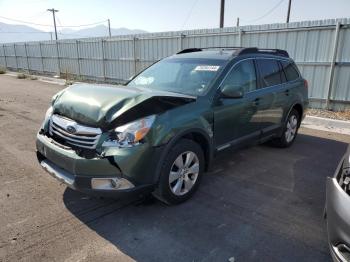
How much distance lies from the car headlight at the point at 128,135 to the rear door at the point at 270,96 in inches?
95.5

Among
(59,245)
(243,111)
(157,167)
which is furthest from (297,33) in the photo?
(59,245)

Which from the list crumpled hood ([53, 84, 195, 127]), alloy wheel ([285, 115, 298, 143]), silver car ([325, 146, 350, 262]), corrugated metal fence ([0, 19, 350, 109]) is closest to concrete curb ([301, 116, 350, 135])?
corrugated metal fence ([0, 19, 350, 109])

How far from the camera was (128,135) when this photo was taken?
301 centimetres

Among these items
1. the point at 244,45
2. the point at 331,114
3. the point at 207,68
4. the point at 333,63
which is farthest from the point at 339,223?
the point at 244,45

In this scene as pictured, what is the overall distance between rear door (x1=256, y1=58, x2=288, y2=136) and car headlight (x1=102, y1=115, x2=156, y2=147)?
243 cm

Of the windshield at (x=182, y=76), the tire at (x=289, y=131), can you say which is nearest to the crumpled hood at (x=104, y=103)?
the windshield at (x=182, y=76)

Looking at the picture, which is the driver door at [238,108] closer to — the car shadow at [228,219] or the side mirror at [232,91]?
the side mirror at [232,91]

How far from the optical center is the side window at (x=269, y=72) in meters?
4.92

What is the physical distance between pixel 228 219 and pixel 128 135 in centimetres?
145

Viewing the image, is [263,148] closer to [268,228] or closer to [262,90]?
[262,90]

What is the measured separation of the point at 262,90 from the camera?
4840 mm

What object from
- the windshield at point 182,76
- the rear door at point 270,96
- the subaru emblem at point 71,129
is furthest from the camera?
the rear door at point 270,96

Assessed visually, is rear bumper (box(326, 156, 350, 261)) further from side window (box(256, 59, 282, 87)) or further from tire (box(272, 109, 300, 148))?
tire (box(272, 109, 300, 148))

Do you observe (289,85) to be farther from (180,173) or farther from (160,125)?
(160,125)
